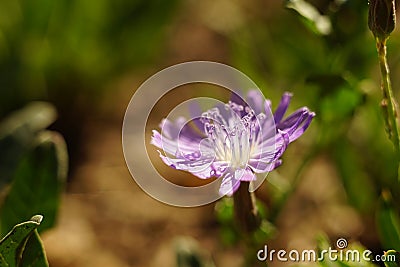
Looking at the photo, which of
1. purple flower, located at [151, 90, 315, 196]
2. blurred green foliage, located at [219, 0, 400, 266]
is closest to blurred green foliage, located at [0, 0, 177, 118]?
blurred green foliage, located at [219, 0, 400, 266]

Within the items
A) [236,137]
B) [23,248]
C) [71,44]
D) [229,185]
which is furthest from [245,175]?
[71,44]

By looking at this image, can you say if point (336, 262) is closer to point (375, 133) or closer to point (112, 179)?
point (375, 133)

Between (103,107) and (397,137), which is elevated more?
(397,137)

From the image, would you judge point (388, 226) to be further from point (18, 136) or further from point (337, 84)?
point (18, 136)

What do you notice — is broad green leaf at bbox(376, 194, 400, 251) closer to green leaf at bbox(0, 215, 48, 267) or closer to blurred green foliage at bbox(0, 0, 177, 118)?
green leaf at bbox(0, 215, 48, 267)

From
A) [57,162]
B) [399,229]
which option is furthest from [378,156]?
[57,162]

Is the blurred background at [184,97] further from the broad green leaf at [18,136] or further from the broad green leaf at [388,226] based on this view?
the broad green leaf at [18,136]
